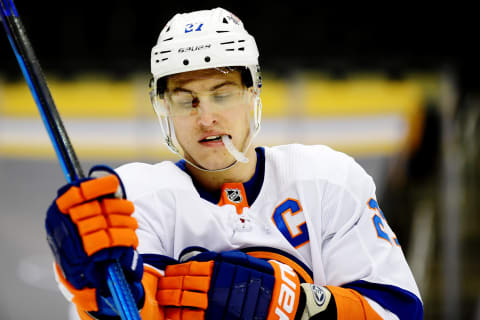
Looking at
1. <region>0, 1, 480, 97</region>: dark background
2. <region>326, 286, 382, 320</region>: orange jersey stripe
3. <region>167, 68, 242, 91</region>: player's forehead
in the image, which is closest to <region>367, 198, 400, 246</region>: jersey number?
<region>326, 286, 382, 320</region>: orange jersey stripe

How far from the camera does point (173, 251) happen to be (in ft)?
4.77

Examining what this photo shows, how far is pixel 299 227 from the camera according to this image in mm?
1452

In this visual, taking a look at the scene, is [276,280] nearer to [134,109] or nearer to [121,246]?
[121,246]

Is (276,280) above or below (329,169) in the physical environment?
below

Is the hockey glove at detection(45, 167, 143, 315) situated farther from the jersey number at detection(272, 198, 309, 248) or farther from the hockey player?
the jersey number at detection(272, 198, 309, 248)

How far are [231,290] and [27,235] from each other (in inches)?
164

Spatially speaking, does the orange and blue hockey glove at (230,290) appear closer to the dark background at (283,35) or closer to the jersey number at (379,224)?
the jersey number at (379,224)

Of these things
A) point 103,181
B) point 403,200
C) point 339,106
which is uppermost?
point 103,181

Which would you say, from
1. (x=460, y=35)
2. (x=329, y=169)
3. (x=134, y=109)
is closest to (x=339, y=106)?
(x=460, y=35)

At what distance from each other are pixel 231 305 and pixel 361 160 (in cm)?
383

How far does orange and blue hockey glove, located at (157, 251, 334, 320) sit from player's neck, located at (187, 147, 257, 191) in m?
Answer: 0.23

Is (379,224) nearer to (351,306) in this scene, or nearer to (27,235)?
(351,306)

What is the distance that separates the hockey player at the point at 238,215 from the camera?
1310 mm

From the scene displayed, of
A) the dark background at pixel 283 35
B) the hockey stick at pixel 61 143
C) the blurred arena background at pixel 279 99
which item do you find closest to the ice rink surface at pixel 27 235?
the blurred arena background at pixel 279 99
